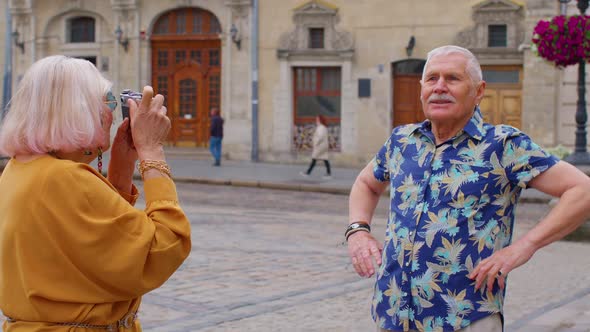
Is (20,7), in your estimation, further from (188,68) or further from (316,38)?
(316,38)

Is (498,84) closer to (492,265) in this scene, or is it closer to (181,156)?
(181,156)

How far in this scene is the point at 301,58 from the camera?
2825cm

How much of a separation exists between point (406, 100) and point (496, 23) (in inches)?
129

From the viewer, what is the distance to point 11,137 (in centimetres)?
293

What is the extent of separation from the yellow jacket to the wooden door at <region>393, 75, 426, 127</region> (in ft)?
81.1

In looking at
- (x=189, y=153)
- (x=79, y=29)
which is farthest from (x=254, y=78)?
(x=79, y=29)

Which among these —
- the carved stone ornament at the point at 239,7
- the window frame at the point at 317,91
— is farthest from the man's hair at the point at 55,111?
the carved stone ornament at the point at 239,7

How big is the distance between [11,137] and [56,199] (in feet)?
0.89

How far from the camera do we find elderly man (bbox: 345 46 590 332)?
350 centimetres

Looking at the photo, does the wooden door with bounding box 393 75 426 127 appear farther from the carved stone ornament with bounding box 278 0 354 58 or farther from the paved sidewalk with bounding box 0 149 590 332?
the paved sidewalk with bounding box 0 149 590 332

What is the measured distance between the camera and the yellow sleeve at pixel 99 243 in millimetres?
2818

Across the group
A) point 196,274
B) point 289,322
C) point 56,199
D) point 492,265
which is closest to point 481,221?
point 492,265

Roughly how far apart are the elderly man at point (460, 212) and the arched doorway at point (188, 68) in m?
26.1

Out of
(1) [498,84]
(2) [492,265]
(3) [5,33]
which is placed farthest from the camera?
(3) [5,33]
